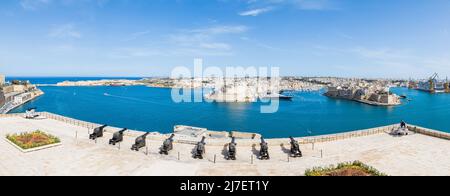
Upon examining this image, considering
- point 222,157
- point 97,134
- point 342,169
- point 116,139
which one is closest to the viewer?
point 342,169

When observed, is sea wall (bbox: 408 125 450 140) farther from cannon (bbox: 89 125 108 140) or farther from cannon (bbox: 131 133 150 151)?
cannon (bbox: 89 125 108 140)

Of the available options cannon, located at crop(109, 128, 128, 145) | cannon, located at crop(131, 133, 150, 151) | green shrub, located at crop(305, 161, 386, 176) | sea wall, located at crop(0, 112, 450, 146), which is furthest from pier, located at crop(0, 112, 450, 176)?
green shrub, located at crop(305, 161, 386, 176)

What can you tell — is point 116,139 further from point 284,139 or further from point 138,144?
point 284,139

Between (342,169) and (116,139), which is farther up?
(116,139)

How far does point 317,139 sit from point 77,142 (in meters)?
16.5

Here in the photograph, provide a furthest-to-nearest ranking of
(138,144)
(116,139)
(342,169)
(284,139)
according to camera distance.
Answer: (284,139)
(116,139)
(138,144)
(342,169)

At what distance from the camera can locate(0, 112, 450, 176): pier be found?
1361 centimetres

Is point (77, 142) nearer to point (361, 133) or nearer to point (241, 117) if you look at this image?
point (361, 133)

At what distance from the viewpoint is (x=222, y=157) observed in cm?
1595

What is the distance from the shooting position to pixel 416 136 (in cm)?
2105

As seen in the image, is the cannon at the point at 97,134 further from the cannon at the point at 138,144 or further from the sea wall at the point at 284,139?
the cannon at the point at 138,144

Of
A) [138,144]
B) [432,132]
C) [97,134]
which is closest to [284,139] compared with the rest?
[138,144]

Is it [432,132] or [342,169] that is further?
[432,132]
